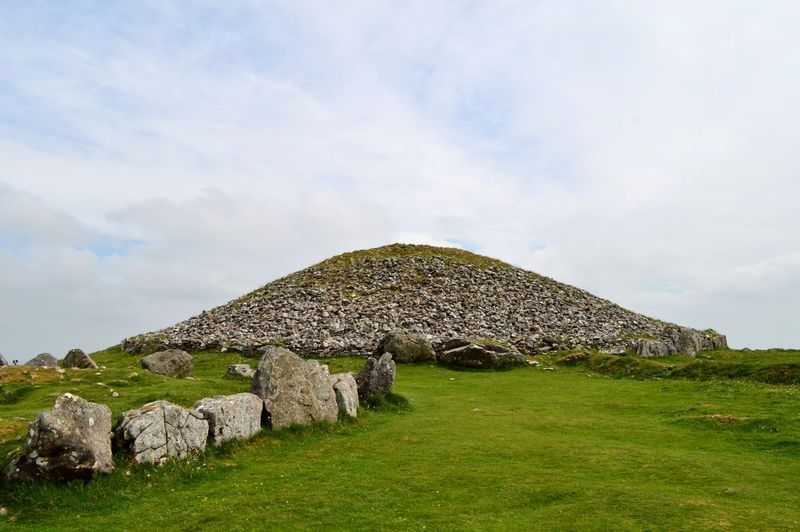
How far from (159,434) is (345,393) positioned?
27.5 ft

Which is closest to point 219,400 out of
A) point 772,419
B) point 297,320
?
point 772,419

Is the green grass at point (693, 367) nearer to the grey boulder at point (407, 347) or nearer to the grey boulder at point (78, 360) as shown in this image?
the grey boulder at point (407, 347)

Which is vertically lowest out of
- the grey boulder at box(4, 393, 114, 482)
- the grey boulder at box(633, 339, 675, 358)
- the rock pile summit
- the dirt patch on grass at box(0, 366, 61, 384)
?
the grey boulder at box(4, 393, 114, 482)

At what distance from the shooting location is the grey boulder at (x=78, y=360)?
3706cm

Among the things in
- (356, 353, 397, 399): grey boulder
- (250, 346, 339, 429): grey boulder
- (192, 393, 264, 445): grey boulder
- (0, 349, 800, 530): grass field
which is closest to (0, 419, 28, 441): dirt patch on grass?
(0, 349, 800, 530): grass field

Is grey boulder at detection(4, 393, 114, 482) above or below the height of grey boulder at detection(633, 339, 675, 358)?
below

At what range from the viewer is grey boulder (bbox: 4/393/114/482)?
15789 mm

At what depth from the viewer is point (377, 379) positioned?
2820 cm

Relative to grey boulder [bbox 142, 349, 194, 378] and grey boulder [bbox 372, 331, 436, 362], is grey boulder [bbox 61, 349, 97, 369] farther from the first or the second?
grey boulder [bbox 372, 331, 436, 362]

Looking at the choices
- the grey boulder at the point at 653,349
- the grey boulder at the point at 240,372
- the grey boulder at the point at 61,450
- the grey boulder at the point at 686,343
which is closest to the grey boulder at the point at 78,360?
the grey boulder at the point at 240,372

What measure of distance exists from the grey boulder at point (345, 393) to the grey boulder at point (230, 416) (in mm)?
4120

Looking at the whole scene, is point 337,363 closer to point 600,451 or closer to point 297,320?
point 297,320

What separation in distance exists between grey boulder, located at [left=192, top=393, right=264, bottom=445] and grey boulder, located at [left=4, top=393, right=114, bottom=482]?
131 inches

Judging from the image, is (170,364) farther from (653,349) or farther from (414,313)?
(653,349)
